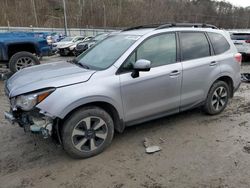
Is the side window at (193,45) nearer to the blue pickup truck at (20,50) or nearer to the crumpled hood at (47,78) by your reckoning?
the crumpled hood at (47,78)

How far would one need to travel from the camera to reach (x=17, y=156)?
11.6 ft

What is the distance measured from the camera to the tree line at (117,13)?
46.5 meters

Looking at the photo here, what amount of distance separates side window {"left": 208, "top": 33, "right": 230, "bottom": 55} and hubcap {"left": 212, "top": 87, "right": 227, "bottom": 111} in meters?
0.72

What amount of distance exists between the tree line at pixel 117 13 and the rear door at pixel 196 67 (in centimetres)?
4141

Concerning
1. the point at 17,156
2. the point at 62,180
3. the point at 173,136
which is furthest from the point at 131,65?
the point at 17,156

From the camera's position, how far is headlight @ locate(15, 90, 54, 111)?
Result: 3090mm

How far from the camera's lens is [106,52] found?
404cm

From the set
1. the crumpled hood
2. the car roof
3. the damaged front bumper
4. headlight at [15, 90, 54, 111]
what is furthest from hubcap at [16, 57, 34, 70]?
headlight at [15, 90, 54, 111]

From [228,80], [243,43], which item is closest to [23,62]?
[228,80]

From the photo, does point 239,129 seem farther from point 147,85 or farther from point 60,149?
point 60,149

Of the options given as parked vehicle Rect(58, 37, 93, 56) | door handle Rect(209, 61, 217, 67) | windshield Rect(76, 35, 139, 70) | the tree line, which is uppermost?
the tree line

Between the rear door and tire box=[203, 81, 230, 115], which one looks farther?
tire box=[203, 81, 230, 115]

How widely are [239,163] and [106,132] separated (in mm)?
1836

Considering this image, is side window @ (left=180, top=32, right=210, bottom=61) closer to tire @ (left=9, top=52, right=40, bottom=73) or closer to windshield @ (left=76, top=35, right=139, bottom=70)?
windshield @ (left=76, top=35, right=139, bottom=70)
